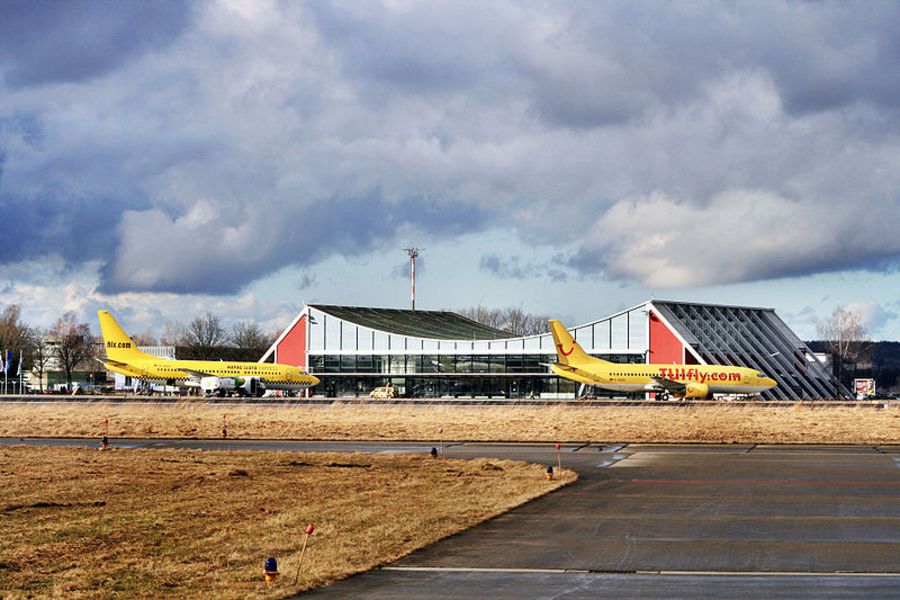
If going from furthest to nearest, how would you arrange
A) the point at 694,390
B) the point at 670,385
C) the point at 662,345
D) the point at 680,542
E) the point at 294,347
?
the point at 294,347
the point at 662,345
the point at 694,390
the point at 670,385
the point at 680,542

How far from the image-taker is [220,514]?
22906mm

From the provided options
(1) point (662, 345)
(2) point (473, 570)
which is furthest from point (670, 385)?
(2) point (473, 570)

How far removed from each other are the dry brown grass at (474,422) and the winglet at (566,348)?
19.4 m

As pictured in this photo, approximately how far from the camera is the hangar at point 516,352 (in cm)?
9575

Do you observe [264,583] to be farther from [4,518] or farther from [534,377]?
[534,377]

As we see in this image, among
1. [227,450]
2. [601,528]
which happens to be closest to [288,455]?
[227,450]

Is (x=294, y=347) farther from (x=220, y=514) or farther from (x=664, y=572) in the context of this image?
(x=664, y=572)

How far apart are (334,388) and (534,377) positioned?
21622mm

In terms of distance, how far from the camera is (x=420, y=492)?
27.0 meters

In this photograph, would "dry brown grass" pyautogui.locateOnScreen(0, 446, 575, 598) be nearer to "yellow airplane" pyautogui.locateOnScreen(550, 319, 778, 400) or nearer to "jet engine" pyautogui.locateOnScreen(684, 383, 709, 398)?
"yellow airplane" pyautogui.locateOnScreen(550, 319, 778, 400)

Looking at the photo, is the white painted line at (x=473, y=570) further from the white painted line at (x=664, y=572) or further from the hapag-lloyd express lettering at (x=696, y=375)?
the hapag-lloyd express lettering at (x=696, y=375)

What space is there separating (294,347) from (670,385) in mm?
41362

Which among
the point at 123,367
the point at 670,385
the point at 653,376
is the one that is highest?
the point at 123,367

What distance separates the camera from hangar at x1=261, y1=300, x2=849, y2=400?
314 ft
